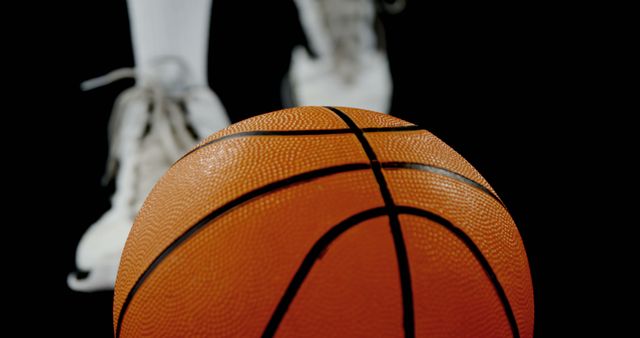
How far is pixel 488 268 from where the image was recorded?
828 millimetres

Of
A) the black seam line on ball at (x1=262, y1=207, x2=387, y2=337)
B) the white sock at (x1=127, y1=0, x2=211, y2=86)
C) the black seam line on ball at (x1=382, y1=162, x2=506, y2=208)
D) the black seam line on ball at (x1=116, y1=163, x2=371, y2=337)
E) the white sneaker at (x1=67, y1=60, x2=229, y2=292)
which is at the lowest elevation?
the black seam line on ball at (x1=262, y1=207, x2=387, y2=337)

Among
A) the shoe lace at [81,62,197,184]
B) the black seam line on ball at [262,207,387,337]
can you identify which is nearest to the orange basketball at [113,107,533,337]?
the black seam line on ball at [262,207,387,337]

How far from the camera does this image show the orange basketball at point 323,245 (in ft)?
2.43

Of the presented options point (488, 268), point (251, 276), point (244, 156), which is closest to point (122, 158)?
point (244, 156)

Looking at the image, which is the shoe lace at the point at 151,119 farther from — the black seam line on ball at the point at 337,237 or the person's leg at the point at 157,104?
the black seam line on ball at the point at 337,237

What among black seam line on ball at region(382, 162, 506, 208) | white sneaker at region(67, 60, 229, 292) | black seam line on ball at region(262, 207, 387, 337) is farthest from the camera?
white sneaker at region(67, 60, 229, 292)

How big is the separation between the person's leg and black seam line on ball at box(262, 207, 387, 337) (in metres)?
0.88

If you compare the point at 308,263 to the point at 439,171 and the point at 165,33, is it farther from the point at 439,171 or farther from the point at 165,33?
the point at 165,33

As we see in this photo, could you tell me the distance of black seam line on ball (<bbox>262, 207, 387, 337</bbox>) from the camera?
0.74 meters

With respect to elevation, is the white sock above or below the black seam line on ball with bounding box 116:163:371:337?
above

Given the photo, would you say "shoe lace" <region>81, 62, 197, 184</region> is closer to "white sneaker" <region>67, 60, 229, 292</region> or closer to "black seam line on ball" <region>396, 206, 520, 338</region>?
"white sneaker" <region>67, 60, 229, 292</region>

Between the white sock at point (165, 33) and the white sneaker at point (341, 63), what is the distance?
596 millimetres

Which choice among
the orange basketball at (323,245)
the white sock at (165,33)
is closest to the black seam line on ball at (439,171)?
the orange basketball at (323,245)

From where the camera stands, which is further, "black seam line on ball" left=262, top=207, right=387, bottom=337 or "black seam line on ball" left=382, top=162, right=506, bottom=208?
"black seam line on ball" left=382, top=162, right=506, bottom=208
